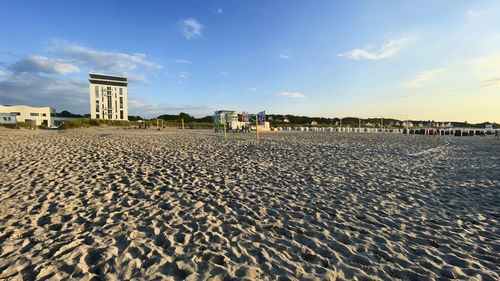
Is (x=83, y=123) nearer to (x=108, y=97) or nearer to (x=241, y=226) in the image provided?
(x=108, y=97)

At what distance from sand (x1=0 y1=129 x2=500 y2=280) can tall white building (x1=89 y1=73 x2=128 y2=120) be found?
7459 cm

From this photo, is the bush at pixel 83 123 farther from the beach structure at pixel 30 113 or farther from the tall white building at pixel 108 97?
the beach structure at pixel 30 113

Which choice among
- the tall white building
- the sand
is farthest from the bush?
the sand

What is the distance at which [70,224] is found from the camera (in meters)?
4.01

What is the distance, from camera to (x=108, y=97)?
74312 mm

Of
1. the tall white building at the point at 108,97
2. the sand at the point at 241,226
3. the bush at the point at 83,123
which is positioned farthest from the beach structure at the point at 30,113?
the sand at the point at 241,226

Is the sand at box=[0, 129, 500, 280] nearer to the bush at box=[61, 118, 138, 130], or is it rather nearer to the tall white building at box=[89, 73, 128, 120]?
the bush at box=[61, 118, 138, 130]

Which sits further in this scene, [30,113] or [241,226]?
[30,113]

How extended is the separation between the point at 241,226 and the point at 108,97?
82.2 metres

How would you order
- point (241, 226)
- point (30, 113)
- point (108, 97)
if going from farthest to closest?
point (108, 97) → point (30, 113) → point (241, 226)

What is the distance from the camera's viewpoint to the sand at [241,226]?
9.61 feet

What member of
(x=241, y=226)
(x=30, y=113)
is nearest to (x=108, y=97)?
(x=30, y=113)

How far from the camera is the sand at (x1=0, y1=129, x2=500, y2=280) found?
2930mm

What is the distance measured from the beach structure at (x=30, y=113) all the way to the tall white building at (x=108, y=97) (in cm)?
1140
